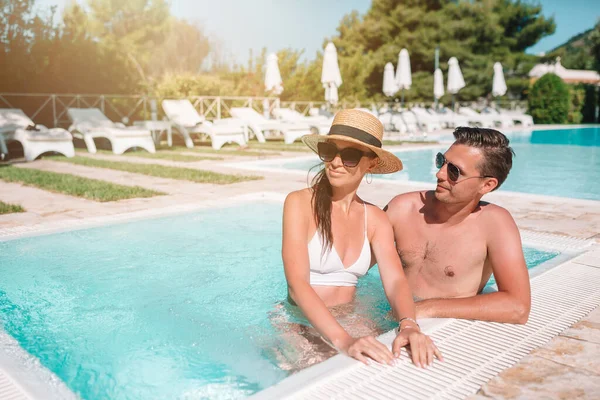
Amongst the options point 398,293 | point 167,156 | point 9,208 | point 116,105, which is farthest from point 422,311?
point 116,105

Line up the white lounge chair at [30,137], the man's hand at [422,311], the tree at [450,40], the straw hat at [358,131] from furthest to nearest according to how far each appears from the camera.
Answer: the tree at [450,40]
the white lounge chair at [30,137]
the man's hand at [422,311]
the straw hat at [358,131]

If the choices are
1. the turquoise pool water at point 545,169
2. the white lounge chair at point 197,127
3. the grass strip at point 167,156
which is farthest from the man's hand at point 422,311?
the white lounge chair at point 197,127

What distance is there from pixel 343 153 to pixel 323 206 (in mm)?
279

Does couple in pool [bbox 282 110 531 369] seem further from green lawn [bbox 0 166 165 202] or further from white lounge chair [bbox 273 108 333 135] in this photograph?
white lounge chair [bbox 273 108 333 135]

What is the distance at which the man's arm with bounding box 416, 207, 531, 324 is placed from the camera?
88.0 inches

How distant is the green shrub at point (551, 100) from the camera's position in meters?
26.3

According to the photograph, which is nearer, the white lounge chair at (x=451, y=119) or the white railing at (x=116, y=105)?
the white railing at (x=116, y=105)

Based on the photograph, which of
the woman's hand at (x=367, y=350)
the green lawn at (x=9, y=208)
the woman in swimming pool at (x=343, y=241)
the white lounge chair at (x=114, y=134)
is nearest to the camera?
the woman's hand at (x=367, y=350)

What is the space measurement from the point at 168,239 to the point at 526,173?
286 inches

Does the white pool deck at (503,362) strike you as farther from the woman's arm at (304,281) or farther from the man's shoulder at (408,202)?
the man's shoulder at (408,202)

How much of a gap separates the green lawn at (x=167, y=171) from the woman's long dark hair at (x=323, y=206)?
521 centimetres

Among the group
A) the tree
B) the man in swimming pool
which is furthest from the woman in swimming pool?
the tree

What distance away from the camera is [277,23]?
185 ft

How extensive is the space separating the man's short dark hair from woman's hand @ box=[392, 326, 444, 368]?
Result: 2.67 ft
